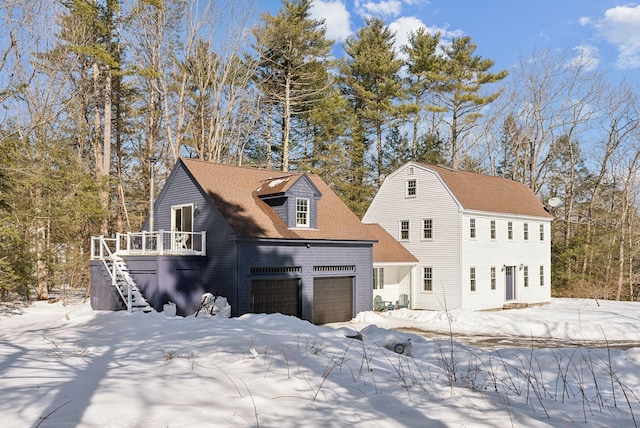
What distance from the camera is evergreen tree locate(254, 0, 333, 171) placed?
33.8 m

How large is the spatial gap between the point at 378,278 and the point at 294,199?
8.12m

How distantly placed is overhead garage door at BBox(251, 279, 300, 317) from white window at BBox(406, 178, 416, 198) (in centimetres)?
1107

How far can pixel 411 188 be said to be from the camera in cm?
2914

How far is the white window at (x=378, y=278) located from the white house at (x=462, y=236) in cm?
210

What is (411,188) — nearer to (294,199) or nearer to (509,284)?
(509,284)

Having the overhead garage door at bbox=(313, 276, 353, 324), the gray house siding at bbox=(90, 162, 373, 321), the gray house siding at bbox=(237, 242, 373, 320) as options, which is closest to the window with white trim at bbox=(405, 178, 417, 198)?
the gray house siding at bbox=(237, 242, 373, 320)

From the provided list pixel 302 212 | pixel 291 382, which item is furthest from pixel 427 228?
pixel 291 382

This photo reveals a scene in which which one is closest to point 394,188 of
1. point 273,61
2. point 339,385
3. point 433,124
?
point 273,61

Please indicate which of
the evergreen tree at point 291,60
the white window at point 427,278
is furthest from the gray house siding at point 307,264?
the evergreen tree at point 291,60

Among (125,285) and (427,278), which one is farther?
(427,278)

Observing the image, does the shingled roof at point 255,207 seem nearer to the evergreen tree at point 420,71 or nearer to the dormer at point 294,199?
the dormer at point 294,199

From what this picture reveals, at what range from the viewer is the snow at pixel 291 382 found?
471 centimetres

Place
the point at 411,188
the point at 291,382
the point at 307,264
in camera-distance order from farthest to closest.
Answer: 1. the point at 411,188
2. the point at 307,264
3. the point at 291,382

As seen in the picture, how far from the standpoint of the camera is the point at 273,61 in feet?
115
